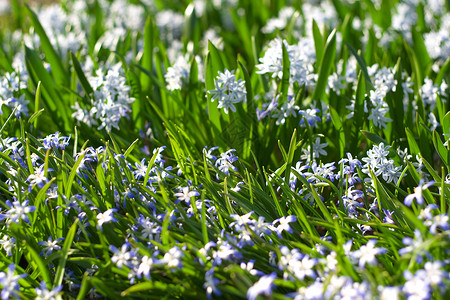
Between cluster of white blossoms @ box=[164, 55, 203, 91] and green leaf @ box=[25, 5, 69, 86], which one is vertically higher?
green leaf @ box=[25, 5, 69, 86]

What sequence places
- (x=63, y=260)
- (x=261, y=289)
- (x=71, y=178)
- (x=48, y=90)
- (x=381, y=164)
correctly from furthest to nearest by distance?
1. (x=48, y=90)
2. (x=381, y=164)
3. (x=71, y=178)
4. (x=63, y=260)
5. (x=261, y=289)

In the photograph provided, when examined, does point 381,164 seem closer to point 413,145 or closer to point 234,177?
point 413,145

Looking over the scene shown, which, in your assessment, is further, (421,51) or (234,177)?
(421,51)

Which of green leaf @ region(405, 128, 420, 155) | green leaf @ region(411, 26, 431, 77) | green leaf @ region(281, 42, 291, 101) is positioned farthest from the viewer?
green leaf @ region(411, 26, 431, 77)

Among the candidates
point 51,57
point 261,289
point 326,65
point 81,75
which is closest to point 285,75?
point 326,65

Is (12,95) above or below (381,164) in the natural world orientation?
above

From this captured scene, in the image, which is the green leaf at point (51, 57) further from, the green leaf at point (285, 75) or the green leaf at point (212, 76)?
the green leaf at point (285, 75)

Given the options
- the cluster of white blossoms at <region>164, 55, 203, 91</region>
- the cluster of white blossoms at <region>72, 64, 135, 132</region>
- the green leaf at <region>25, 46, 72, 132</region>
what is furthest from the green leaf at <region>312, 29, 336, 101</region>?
the green leaf at <region>25, 46, 72, 132</region>

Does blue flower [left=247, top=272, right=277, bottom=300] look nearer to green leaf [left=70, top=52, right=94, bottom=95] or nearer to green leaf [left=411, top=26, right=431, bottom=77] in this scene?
green leaf [left=70, top=52, right=94, bottom=95]

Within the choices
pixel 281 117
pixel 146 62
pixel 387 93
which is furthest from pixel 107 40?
pixel 387 93
